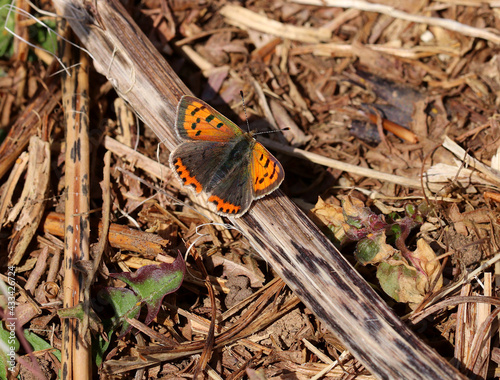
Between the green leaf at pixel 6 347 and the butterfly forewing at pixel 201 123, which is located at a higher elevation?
the butterfly forewing at pixel 201 123

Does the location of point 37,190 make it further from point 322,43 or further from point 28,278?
point 322,43

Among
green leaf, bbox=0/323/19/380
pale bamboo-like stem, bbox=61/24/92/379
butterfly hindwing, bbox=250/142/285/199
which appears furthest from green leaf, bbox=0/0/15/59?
butterfly hindwing, bbox=250/142/285/199

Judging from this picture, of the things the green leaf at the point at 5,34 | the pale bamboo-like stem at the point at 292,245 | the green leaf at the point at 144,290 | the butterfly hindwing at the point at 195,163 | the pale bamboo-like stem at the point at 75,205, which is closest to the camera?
the pale bamboo-like stem at the point at 292,245

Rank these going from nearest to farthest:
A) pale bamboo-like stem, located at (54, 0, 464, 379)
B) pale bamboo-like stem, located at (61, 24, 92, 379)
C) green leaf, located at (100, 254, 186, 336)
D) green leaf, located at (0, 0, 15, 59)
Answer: pale bamboo-like stem, located at (54, 0, 464, 379) → pale bamboo-like stem, located at (61, 24, 92, 379) → green leaf, located at (100, 254, 186, 336) → green leaf, located at (0, 0, 15, 59)

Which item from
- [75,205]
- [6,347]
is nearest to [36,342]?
[6,347]

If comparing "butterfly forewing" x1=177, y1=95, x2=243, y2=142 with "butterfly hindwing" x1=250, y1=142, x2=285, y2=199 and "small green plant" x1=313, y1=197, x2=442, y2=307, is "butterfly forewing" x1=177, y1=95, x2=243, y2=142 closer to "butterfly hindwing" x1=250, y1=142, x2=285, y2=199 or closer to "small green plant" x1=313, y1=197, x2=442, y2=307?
"butterfly hindwing" x1=250, y1=142, x2=285, y2=199

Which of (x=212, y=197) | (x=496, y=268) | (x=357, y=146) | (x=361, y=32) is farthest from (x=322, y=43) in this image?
(x=496, y=268)

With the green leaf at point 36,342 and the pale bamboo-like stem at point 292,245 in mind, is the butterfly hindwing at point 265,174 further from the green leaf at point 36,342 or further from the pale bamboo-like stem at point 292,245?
the green leaf at point 36,342

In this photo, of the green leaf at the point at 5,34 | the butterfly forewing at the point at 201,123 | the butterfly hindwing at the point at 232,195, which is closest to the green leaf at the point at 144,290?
the butterfly hindwing at the point at 232,195
